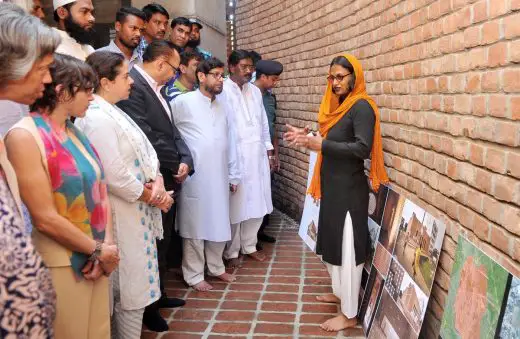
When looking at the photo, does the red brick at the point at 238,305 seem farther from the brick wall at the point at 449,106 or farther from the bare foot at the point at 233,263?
the brick wall at the point at 449,106

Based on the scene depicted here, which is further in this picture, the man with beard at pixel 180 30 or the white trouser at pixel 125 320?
the man with beard at pixel 180 30

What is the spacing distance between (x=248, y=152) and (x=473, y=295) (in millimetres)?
3058

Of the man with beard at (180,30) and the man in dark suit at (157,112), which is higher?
the man with beard at (180,30)

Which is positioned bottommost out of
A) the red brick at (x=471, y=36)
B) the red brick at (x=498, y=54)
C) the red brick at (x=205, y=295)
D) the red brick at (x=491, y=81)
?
the red brick at (x=205, y=295)

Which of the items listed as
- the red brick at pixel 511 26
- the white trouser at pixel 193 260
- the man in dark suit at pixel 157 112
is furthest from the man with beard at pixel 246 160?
the red brick at pixel 511 26

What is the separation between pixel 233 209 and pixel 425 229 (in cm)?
237

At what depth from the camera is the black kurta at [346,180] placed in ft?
10.5

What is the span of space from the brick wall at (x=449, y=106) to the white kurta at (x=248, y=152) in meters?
1.11

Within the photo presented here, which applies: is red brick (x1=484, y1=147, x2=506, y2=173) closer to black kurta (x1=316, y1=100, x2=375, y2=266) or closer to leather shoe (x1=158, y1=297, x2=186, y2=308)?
black kurta (x1=316, y1=100, x2=375, y2=266)

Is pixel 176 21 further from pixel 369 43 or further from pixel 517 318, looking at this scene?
pixel 517 318

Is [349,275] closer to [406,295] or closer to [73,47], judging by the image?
[406,295]

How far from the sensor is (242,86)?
5.00m

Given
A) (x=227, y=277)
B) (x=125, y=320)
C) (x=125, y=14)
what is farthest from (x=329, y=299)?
(x=125, y=14)

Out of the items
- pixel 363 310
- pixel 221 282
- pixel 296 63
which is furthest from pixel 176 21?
pixel 363 310
